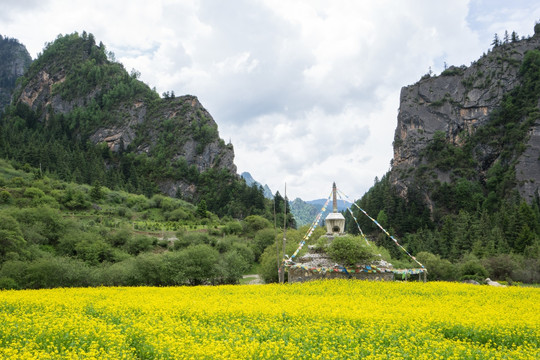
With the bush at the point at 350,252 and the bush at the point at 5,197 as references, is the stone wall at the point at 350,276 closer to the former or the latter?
the bush at the point at 350,252

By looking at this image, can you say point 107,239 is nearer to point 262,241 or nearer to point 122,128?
point 262,241

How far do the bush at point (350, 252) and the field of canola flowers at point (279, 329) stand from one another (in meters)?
9.17

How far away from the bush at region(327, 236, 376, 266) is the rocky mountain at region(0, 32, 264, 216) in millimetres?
85742

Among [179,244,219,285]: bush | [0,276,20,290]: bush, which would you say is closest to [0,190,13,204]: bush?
[0,276,20,290]: bush

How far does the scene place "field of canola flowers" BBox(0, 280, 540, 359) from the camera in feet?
32.9

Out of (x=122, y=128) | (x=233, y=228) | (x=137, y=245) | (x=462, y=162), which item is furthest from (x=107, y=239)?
(x=122, y=128)

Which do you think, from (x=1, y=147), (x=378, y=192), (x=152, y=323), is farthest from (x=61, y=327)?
(x=378, y=192)

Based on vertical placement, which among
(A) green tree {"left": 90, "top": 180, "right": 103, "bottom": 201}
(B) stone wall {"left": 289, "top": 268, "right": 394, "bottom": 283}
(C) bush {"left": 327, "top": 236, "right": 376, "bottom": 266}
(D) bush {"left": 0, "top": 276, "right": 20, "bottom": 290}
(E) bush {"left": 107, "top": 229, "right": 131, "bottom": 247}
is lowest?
(D) bush {"left": 0, "top": 276, "right": 20, "bottom": 290}

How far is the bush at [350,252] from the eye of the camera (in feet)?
102

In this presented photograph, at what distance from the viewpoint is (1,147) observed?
104 metres

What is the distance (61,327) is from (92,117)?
574 feet

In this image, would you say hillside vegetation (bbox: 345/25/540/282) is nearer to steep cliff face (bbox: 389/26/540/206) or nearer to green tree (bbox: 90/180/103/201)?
steep cliff face (bbox: 389/26/540/206)

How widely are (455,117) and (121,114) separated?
438 feet

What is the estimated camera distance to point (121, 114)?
174m
